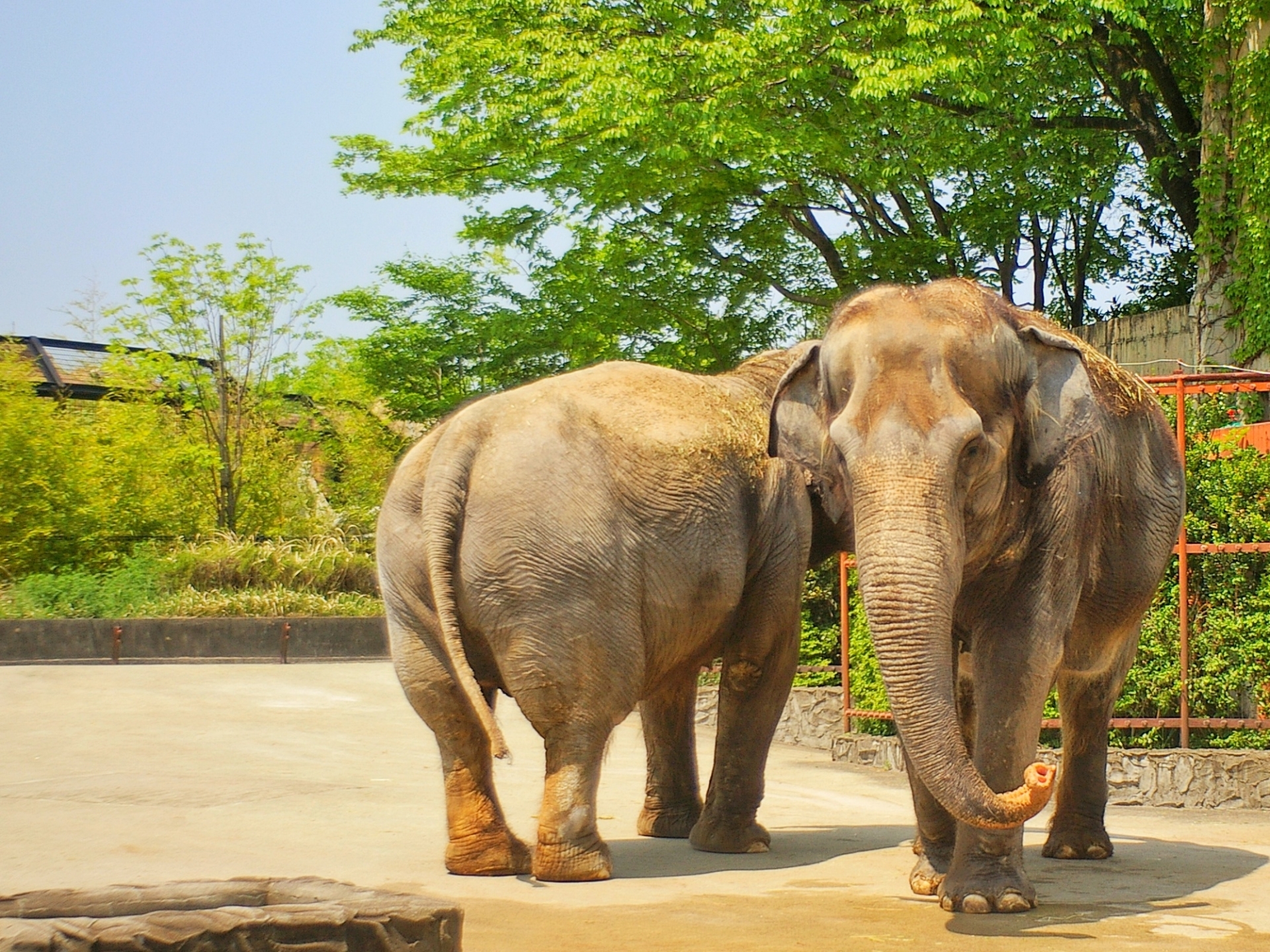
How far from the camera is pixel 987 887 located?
5438 millimetres

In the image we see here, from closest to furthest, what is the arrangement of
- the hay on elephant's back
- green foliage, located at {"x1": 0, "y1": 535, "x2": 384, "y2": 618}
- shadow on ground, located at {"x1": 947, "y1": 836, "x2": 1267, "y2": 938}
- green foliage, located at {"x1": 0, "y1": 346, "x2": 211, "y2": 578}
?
Result: shadow on ground, located at {"x1": 947, "y1": 836, "x2": 1267, "y2": 938}
the hay on elephant's back
green foliage, located at {"x1": 0, "y1": 535, "x2": 384, "y2": 618}
green foliage, located at {"x1": 0, "y1": 346, "x2": 211, "y2": 578}

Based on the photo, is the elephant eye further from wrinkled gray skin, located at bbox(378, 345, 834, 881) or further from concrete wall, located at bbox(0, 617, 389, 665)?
concrete wall, located at bbox(0, 617, 389, 665)

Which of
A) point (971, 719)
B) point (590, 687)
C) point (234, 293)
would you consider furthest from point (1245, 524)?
point (234, 293)

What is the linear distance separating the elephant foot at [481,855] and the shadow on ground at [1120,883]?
187cm

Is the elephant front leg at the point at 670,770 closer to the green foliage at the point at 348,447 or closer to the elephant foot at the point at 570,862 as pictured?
the elephant foot at the point at 570,862

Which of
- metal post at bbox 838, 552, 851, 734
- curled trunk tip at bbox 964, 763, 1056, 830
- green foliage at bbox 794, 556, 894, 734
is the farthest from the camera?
green foliage at bbox 794, 556, 894, 734

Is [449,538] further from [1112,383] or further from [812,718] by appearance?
[812,718]

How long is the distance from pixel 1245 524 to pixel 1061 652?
416cm

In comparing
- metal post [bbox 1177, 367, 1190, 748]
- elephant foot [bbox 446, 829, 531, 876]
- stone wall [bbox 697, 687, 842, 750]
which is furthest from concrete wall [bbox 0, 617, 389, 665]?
elephant foot [bbox 446, 829, 531, 876]

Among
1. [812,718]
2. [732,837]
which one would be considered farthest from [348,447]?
[732,837]

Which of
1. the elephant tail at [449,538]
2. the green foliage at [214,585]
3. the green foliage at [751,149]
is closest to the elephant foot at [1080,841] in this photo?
the elephant tail at [449,538]

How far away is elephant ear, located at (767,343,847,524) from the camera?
19.2 ft

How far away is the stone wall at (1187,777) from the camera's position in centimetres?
888

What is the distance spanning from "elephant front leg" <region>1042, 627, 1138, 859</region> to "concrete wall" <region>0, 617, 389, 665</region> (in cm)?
1203
